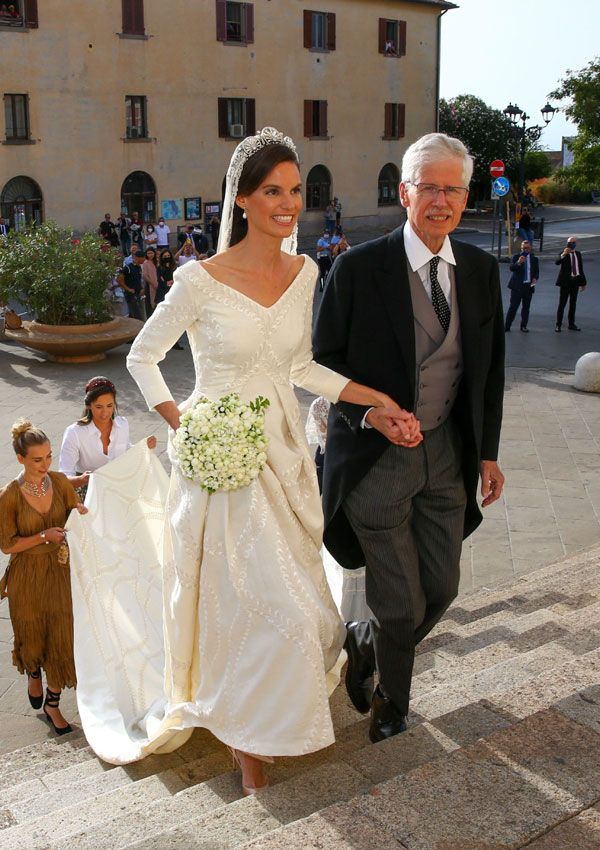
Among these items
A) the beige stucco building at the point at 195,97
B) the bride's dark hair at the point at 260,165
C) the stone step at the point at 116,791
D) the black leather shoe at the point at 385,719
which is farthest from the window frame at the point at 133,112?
the black leather shoe at the point at 385,719

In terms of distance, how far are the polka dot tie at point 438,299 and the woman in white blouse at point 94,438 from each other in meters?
3.01

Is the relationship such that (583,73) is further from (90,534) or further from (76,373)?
(90,534)

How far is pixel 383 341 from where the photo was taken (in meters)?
3.75

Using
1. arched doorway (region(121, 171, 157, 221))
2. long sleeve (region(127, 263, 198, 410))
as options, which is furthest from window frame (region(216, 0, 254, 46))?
long sleeve (region(127, 263, 198, 410))

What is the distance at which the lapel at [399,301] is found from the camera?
3686mm

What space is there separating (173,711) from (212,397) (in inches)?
48.3

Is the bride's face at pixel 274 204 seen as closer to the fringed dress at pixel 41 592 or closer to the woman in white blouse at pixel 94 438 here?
the fringed dress at pixel 41 592

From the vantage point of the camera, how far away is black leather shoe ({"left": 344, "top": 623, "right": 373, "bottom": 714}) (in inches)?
159

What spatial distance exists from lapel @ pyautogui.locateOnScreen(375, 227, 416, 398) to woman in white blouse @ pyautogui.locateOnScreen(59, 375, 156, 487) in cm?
298

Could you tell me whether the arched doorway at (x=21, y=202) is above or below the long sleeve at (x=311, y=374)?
above

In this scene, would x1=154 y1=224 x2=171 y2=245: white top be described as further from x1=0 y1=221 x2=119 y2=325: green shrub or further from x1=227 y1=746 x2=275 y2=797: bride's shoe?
x1=227 y1=746 x2=275 y2=797: bride's shoe

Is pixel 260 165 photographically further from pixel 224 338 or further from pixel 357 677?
pixel 357 677

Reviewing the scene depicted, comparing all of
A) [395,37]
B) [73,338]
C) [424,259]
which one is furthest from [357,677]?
[395,37]

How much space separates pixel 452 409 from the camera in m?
3.90
